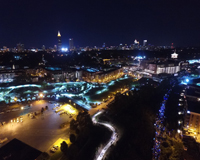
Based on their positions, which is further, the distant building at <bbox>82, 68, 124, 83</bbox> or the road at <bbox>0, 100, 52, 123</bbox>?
the distant building at <bbox>82, 68, 124, 83</bbox>

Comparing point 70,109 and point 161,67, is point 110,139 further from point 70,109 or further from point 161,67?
point 161,67

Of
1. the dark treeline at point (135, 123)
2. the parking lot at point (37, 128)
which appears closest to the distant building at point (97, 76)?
the dark treeline at point (135, 123)

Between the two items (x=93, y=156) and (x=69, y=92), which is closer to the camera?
(x=93, y=156)

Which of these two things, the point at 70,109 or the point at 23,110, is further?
the point at 70,109

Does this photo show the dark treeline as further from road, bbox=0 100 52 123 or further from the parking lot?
road, bbox=0 100 52 123

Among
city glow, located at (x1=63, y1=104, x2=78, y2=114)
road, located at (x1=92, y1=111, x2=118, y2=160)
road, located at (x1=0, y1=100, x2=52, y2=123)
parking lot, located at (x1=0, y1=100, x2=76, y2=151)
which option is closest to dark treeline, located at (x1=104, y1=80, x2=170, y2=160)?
road, located at (x1=92, y1=111, x2=118, y2=160)

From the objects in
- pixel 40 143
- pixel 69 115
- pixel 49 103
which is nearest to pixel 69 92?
pixel 49 103

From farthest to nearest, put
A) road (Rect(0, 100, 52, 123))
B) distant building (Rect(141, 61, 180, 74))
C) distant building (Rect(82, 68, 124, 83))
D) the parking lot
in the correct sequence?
distant building (Rect(141, 61, 180, 74)), distant building (Rect(82, 68, 124, 83)), road (Rect(0, 100, 52, 123)), the parking lot

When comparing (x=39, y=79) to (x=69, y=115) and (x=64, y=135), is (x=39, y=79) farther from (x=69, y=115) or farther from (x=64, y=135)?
(x=64, y=135)

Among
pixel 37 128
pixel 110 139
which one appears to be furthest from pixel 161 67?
pixel 37 128
